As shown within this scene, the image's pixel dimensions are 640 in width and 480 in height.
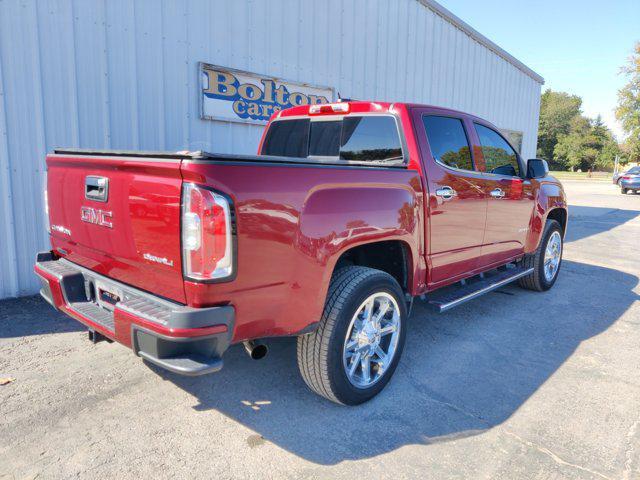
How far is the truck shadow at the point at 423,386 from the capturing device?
278 cm

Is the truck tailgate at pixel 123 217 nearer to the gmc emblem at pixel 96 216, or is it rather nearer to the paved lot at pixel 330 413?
the gmc emblem at pixel 96 216

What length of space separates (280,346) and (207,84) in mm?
3884

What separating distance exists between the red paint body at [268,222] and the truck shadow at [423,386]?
26.1 inches

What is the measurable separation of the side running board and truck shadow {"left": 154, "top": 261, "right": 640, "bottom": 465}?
39cm

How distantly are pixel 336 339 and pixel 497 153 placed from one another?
2.93m

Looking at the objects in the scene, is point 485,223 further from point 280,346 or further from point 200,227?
point 200,227

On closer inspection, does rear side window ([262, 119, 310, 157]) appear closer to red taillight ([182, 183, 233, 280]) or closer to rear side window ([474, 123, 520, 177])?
rear side window ([474, 123, 520, 177])

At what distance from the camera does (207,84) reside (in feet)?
20.5

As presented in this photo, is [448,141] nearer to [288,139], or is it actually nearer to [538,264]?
[288,139]

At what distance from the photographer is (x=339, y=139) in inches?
157

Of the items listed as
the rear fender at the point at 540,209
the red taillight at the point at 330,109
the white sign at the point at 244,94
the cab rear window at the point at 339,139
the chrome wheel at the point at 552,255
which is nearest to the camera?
the cab rear window at the point at 339,139

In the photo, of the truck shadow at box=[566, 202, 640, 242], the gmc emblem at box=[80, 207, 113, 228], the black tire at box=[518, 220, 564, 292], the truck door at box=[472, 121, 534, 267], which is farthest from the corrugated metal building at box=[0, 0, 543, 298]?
the truck shadow at box=[566, 202, 640, 242]

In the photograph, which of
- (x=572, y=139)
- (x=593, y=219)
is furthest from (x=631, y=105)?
(x=593, y=219)

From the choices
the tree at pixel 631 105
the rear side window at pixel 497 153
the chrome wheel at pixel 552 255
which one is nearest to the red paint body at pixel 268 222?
the rear side window at pixel 497 153
